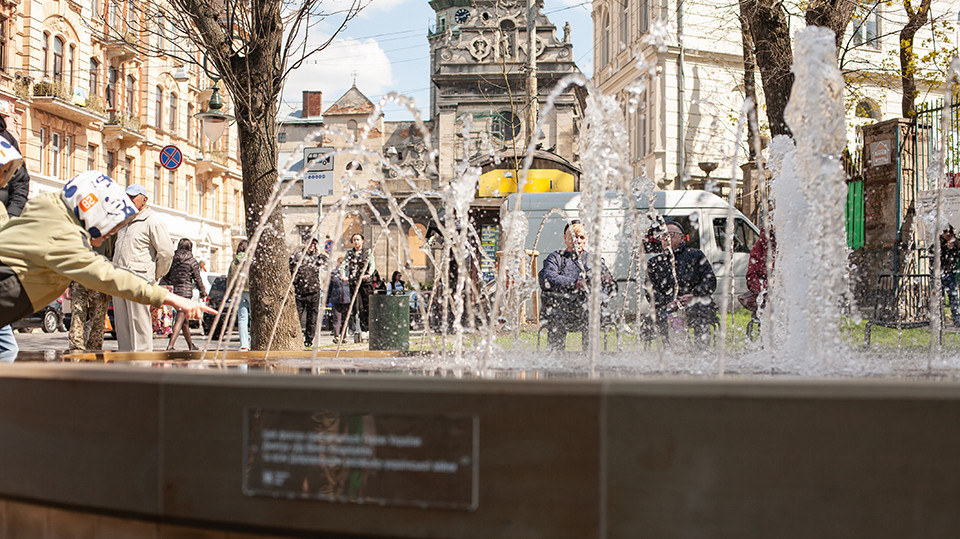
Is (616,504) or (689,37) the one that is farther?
(689,37)

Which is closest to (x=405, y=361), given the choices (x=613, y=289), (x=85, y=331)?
(x=85, y=331)

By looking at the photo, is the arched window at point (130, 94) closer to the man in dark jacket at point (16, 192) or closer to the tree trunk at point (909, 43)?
the tree trunk at point (909, 43)

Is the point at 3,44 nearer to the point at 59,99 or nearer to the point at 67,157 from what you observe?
the point at 59,99

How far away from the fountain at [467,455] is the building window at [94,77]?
37.4 metres

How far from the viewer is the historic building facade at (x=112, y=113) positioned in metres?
31.5

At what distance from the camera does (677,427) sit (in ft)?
7.68

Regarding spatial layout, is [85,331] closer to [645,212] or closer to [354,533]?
[354,533]

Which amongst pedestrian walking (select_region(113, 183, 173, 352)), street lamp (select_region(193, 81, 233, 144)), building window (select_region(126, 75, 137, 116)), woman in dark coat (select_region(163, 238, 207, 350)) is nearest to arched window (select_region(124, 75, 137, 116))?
building window (select_region(126, 75, 137, 116))

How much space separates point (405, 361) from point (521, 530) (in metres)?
3.34

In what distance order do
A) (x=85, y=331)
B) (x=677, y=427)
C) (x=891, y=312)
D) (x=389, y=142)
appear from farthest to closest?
(x=389, y=142)
(x=891, y=312)
(x=85, y=331)
(x=677, y=427)

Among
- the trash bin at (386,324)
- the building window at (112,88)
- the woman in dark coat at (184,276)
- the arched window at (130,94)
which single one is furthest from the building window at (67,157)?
the trash bin at (386,324)

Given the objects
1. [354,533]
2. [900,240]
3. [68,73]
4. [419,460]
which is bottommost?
[354,533]

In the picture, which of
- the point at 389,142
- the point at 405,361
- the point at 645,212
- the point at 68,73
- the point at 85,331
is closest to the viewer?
the point at 405,361

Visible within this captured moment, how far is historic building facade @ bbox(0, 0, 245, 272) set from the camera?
3152cm
